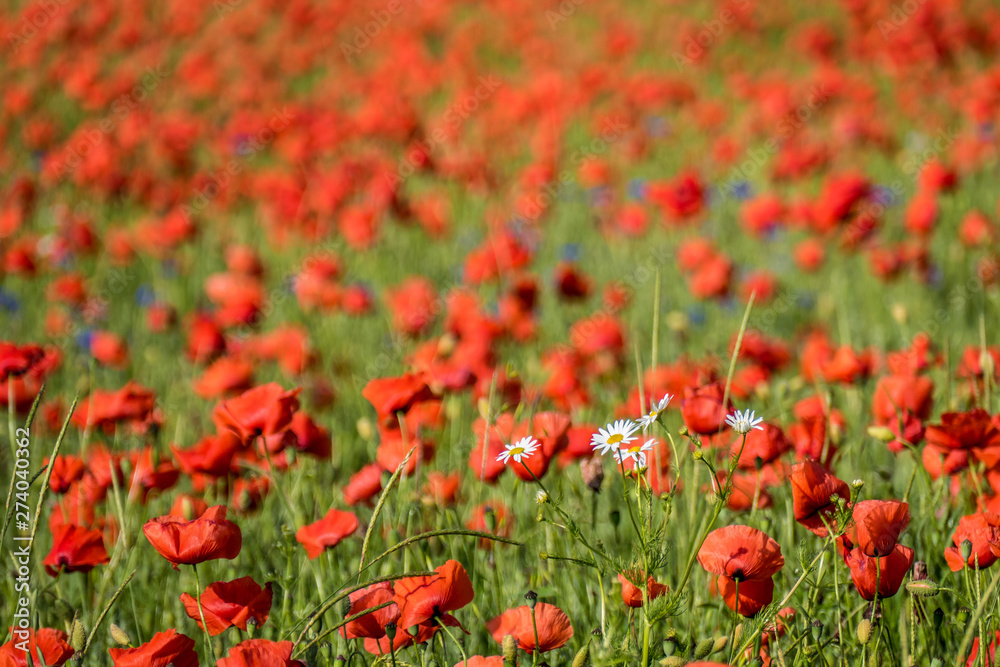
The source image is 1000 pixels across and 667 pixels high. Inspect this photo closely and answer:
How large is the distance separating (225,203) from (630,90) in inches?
95.6

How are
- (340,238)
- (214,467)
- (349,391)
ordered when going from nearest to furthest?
(214,467) < (349,391) < (340,238)

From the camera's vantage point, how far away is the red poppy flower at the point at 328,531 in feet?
4.03

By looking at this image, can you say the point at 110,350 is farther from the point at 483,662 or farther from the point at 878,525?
the point at 878,525

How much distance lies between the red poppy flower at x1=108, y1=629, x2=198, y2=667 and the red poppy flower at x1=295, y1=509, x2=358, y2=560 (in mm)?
255

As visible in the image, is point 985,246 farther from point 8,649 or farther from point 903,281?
point 8,649

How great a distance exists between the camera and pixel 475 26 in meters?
7.41

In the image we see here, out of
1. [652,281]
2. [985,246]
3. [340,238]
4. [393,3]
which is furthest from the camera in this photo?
[393,3]

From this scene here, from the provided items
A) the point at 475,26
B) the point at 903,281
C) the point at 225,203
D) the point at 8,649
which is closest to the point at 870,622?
the point at 8,649

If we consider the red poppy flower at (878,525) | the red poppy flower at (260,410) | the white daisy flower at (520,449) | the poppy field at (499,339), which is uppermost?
the red poppy flower at (260,410)

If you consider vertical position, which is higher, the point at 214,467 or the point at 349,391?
the point at 214,467

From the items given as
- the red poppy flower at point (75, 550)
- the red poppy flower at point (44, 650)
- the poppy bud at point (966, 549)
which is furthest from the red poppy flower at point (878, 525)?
the red poppy flower at point (75, 550)

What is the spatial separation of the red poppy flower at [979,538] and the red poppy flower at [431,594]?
619 millimetres

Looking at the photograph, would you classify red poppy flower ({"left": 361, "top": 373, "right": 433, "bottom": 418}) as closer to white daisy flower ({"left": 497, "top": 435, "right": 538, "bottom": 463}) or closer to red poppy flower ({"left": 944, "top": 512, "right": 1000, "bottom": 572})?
white daisy flower ({"left": 497, "top": 435, "right": 538, "bottom": 463})

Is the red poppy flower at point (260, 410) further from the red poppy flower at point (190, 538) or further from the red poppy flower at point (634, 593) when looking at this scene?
the red poppy flower at point (634, 593)
